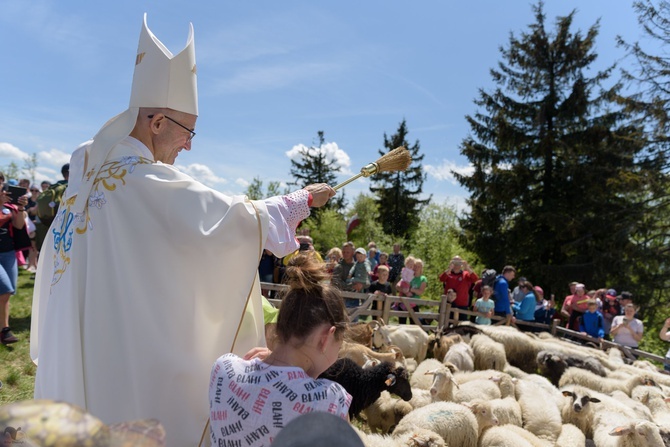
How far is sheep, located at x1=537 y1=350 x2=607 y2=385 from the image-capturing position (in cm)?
816

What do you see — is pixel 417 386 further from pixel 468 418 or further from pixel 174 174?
pixel 174 174

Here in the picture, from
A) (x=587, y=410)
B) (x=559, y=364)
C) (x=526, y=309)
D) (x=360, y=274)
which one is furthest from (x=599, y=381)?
(x=360, y=274)

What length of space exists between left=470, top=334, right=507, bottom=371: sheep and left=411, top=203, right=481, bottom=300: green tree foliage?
486 inches

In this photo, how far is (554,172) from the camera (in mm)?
22266

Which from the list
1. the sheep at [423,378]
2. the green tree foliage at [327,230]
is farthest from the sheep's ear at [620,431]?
the green tree foliage at [327,230]

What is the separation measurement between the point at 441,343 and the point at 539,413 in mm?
2987

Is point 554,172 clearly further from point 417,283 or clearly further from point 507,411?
point 507,411

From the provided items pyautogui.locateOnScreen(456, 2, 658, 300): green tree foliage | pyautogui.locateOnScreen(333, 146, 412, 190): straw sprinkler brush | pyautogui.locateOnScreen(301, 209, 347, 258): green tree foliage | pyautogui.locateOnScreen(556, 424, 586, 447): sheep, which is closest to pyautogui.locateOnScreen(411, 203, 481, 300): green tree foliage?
pyautogui.locateOnScreen(456, 2, 658, 300): green tree foliage

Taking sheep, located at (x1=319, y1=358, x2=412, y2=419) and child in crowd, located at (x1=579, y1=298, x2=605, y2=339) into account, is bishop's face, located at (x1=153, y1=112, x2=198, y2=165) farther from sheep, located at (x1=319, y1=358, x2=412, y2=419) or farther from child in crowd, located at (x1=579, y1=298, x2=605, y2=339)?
child in crowd, located at (x1=579, y1=298, x2=605, y2=339)

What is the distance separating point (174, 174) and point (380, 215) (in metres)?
38.7

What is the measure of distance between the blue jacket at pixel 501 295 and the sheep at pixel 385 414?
235 inches

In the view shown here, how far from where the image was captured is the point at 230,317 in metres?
2.18

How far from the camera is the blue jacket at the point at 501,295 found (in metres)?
10.6

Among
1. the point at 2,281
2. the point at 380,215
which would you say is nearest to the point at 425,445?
the point at 2,281
